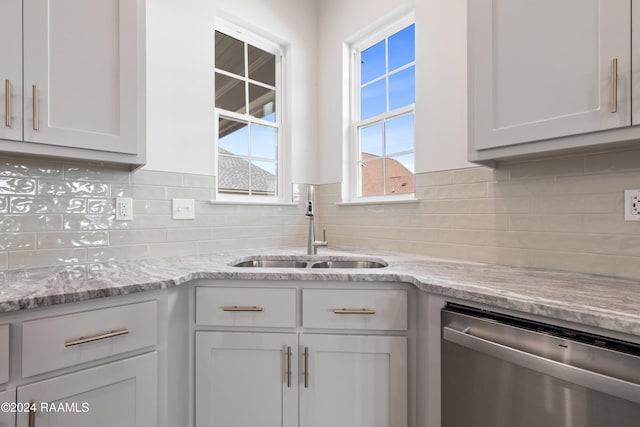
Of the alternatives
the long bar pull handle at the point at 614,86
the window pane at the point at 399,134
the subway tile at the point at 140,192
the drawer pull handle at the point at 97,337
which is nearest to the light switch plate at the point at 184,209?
the subway tile at the point at 140,192

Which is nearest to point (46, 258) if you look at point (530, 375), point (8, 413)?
point (8, 413)

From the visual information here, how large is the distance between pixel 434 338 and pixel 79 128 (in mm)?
1653

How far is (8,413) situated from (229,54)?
2193 mm

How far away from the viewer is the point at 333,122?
255cm

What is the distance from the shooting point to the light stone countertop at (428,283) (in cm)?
91

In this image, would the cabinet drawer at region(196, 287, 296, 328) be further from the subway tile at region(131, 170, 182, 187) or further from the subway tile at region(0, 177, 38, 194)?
the subway tile at region(0, 177, 38, 194)

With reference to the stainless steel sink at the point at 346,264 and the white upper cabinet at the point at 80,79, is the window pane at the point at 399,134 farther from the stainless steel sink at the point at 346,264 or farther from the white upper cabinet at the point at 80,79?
the white upper cabinet at the point at 80,79

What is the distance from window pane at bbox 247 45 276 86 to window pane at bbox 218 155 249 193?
665 millimetres

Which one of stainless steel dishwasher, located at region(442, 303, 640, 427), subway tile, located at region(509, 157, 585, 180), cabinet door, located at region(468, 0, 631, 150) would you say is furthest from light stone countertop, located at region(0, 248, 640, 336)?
cabinet door, located at region(468, 0, 631, 150)

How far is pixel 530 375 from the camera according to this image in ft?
3.10

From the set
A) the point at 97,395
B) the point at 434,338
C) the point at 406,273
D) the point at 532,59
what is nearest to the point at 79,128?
the point at 97,395

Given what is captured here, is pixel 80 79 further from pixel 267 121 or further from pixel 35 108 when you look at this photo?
pixel 267 121

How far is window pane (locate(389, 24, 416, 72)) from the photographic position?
7.02 feet

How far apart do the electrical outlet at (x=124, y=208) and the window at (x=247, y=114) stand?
1.92ft
